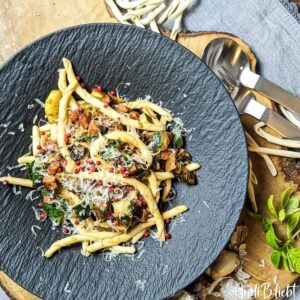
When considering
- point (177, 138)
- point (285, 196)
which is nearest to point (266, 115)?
point (285, 196)

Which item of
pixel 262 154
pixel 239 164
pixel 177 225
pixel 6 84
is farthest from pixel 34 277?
pixel 262 154

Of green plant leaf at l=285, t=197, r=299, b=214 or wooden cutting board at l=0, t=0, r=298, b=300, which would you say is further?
wooden cutting board at l=0, t=0, r=298, b=300

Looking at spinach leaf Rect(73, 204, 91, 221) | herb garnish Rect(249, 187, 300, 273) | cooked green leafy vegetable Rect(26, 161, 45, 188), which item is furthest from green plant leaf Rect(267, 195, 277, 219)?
cooked green leafy vegetable Rect(26, 161, 45, 188)

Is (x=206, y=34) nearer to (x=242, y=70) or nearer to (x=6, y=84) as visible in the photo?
(x=242, y=70)

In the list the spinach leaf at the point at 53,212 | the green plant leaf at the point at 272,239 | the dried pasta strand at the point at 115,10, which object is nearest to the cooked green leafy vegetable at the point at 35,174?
the spinach leaf at the point at 53,212

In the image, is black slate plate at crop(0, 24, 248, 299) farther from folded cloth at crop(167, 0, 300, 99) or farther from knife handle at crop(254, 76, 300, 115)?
folded cloth at crop(167, 0, 300, 99)

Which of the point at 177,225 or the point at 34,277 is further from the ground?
the point at 177,225

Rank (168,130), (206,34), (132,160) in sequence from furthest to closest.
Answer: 1. (206,34)
2. (168,130)
3. (132,160)
